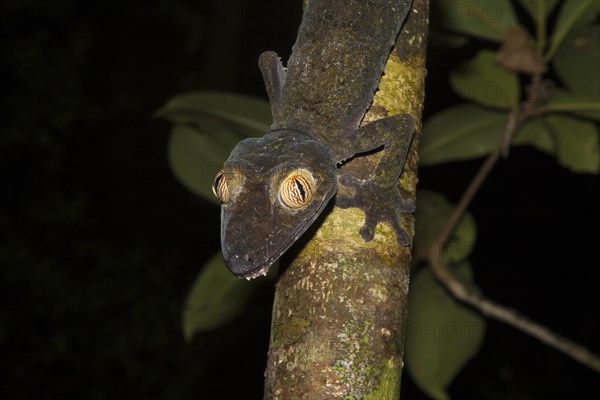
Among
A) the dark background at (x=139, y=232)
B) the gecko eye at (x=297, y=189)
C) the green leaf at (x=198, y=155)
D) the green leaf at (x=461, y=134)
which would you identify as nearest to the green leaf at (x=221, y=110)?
the green leaf at (x=198, y=155)

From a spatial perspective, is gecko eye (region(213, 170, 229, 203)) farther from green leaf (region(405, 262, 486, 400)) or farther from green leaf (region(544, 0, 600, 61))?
green leaf (region(544, 0, 600, 61))

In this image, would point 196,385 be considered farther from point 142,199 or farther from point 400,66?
point 400,66

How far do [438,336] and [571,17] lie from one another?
5.89 feet

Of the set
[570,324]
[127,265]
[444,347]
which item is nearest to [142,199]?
[127,265]

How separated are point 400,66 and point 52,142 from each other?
28.3ft

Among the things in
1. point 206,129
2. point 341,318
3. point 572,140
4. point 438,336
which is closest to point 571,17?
point 572,140

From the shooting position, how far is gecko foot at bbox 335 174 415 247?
1.96 meters

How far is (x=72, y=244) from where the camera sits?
382 inches

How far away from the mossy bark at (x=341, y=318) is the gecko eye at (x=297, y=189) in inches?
10.5

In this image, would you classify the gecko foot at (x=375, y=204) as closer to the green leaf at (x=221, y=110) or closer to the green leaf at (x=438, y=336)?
the green leaf at (x=221, y=110)

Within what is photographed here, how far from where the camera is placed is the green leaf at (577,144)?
3.79 metres

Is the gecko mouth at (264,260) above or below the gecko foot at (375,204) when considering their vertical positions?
below

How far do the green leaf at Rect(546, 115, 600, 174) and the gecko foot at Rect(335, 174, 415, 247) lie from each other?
1869 millimetres

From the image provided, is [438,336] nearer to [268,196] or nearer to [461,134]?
[461,134]
